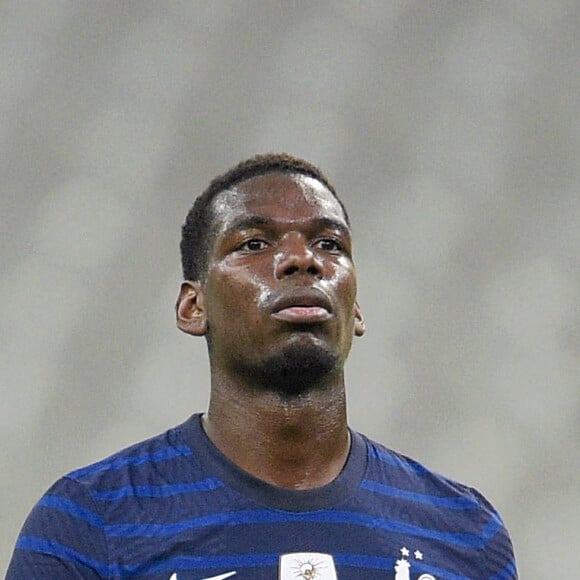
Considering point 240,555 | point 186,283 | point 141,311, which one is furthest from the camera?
point 141,311

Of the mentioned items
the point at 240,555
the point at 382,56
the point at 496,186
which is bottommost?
the point at 240,555

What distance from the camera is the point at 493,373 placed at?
1660 mm

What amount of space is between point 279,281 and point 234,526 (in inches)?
8.1

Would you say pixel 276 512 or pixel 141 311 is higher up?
pixel 141 311

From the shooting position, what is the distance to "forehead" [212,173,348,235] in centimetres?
109

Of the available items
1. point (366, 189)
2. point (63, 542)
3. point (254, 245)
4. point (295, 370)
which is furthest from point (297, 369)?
point (366, 189)

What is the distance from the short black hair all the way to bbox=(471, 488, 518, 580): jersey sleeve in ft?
0.96

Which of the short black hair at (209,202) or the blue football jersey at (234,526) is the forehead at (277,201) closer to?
the short black hair at (209,202)

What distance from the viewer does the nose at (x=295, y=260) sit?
41.0 inches

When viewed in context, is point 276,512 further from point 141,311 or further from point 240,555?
point 141,311

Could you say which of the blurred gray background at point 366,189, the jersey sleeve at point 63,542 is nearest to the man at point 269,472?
the jersey sleeve at point 63,542

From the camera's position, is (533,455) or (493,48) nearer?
(533,455)

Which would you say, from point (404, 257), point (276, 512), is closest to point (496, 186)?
point (404, 257)

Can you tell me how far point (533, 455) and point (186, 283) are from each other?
697 mm
